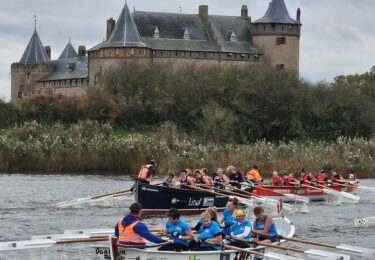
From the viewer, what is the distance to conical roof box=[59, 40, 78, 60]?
95119 millimetres

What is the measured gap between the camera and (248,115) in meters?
63.7

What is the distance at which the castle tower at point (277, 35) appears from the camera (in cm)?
8481

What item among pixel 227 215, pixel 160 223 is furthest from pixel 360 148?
pixel 227 215

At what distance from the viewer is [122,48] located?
251ft

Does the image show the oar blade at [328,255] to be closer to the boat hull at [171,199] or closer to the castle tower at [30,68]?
the boat hull at [171,199]

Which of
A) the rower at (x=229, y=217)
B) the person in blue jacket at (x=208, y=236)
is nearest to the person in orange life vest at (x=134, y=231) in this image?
the person in blue jacket at (x=208, y=236)

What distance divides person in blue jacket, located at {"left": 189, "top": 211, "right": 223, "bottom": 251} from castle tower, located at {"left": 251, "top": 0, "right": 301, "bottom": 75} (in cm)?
6841

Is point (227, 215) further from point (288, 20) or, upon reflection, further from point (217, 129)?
point (288, 20)

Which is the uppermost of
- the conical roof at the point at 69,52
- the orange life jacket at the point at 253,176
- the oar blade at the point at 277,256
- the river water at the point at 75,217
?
the conical roof at the point at 69,52

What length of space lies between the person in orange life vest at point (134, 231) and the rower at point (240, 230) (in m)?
1.99

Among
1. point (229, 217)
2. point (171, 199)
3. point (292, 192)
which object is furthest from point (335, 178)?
point (229, 217)

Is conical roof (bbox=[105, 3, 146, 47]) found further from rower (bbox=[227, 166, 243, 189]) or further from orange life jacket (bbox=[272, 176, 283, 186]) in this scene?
rower (bbox=[227, 166, 243, 189])

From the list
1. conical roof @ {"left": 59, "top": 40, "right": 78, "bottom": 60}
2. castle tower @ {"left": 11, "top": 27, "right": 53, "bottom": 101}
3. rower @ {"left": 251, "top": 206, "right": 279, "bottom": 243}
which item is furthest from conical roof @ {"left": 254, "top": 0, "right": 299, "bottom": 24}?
rower @ {"left": 251, "top": 206, "right": 279, "bottom": 243}

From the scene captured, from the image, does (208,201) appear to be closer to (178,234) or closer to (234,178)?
(234,178)
